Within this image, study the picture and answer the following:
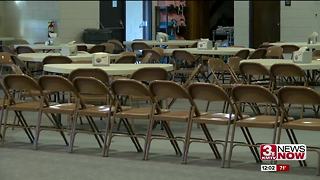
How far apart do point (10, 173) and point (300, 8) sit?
38.8 feet

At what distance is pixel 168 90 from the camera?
244 inches

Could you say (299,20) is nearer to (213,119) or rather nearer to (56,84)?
(56,84)

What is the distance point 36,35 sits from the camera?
1638 cm

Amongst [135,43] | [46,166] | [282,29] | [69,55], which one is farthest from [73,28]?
[46,166]

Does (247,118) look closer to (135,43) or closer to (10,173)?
(10,173)

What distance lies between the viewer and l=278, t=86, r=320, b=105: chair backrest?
560 cm

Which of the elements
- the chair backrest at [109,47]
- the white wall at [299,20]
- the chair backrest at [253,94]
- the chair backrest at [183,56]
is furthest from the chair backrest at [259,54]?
the white wall at [299,20]

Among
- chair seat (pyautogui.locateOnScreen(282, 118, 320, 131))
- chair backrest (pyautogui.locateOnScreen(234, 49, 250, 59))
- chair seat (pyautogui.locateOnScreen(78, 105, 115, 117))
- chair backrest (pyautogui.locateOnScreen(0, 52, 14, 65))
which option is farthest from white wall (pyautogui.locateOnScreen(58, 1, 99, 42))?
chair seat (pyautogui.locateOnScreen(282, 118, 320, 131))

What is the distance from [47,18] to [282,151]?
11.1 meters

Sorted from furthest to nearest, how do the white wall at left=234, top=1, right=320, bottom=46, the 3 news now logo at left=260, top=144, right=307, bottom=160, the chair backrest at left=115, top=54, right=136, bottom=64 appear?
the white wall at left=234, top=1, right=320, bottom=46
the chair backrest at left=115, top=54, right=136, bottom=64
the 3 news now logo at left=260, top=144, right=307, bottom=160

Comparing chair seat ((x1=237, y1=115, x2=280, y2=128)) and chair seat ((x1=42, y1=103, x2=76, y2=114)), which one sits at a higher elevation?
chair seat ((x1=42, y1=103, x2=76, y2=114))

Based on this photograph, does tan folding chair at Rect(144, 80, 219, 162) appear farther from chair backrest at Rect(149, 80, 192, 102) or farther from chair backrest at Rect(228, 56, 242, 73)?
chair backrest at Rect(228, 56, 242, 73)

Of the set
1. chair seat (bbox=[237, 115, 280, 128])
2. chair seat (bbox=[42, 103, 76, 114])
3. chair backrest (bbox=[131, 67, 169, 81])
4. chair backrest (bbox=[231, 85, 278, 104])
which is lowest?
chair seat (bbox=[237, 115, 280, 128])

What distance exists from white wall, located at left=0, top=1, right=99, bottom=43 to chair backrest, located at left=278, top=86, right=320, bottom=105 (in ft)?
35.3
